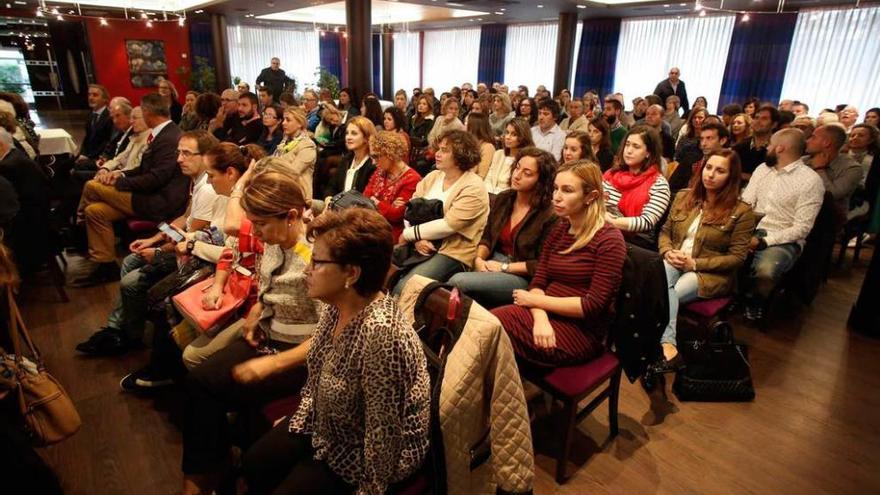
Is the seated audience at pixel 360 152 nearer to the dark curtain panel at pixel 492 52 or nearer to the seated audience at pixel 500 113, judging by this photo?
the seated audience at pixel 500 113

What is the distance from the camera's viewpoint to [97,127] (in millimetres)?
5234

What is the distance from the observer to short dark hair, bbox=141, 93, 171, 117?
12.4ft

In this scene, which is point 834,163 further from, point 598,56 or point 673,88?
point 598,56

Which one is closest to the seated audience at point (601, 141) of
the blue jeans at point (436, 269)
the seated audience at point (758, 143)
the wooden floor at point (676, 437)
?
the seated audience at point (758, 143)

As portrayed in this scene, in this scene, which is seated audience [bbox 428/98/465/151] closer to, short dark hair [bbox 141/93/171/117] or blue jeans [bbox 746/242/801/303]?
short dark hair [bbox 141/93/171/117]

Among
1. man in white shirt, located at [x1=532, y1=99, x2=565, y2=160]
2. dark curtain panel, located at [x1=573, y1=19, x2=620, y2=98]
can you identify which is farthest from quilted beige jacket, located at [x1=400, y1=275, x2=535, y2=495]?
dark curtain panel, located at [x1=573, y1=19, x2=620, y2=98]

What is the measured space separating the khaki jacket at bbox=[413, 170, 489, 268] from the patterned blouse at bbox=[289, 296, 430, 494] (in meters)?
1.57

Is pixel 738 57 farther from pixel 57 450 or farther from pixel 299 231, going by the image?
pixel 57 450

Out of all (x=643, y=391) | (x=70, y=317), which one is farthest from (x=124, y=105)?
(x=643, y=391)

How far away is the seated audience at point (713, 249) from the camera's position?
273cm

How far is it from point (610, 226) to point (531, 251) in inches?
22.4

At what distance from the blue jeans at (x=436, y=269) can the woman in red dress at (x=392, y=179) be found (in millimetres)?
515

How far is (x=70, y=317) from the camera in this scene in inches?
133

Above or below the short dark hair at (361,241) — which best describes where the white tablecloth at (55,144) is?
below
